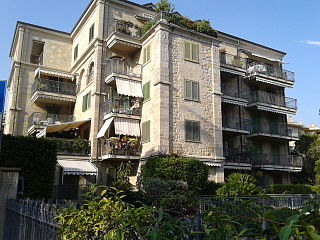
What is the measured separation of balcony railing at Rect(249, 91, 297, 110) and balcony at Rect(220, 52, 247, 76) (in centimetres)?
235

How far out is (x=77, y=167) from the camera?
67.6ft

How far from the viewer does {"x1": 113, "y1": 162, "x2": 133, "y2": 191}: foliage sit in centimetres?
1939

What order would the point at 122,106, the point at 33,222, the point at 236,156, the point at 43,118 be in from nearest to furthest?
the point at 33,222 → the point at 122,106 → the point at 236,156 → the point at 43,118

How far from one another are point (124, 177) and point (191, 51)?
34.9 ft

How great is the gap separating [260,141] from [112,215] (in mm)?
26919

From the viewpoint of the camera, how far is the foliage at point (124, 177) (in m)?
19.4

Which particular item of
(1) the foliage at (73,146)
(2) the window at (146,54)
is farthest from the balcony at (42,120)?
(2) the window at (146,54)

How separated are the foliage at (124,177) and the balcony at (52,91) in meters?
9.50

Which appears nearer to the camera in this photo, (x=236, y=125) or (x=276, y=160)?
(x=236, y=125)

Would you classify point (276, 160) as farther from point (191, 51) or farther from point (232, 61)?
point (191, 51)

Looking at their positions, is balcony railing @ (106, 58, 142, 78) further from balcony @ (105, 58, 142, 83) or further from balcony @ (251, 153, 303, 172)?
balcony @ (251, 153, 303, 172)

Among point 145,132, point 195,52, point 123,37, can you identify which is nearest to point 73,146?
point 145,132

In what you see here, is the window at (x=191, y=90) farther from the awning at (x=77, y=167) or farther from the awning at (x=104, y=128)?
the awning at (x=77, y=167)

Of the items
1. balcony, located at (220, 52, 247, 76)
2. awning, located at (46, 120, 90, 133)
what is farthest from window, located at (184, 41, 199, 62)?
awning, located at (46, 120, 90, 133)
